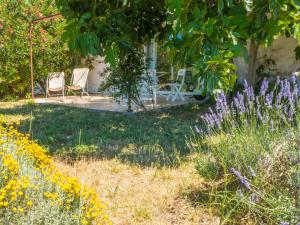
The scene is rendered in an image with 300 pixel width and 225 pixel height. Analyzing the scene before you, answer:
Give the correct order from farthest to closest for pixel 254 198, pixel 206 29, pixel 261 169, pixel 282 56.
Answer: pixel 282 56 → pixel 206 29 → pixel 261 169 → pixel 254 198

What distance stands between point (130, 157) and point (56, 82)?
8.27 metres

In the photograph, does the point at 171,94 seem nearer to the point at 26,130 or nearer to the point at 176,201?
the point at 26,130

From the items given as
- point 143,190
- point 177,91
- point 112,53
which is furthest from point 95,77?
point 143,190

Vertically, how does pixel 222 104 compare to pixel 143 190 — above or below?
above

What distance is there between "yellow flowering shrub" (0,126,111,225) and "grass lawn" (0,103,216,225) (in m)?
0.58

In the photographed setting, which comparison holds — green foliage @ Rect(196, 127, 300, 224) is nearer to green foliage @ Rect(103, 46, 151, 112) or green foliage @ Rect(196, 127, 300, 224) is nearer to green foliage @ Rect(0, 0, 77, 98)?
green foliage @ Rect(103, 46, 151, 112)

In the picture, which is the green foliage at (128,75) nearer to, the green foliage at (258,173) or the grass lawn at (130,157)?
the grass lawn at (130,157)

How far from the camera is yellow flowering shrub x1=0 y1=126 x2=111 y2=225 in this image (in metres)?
2.75

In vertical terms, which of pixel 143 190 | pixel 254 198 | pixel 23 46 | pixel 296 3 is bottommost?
pixel 143 190

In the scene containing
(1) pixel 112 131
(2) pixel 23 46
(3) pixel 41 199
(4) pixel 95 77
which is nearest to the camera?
(3) pixel 41 199

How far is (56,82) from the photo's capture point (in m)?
13.1

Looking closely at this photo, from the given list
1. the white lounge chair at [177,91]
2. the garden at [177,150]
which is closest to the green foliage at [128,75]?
the garden at [177,150]

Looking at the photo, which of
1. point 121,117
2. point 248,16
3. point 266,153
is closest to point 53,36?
point 121,117

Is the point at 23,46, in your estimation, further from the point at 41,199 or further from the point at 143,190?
the point at 41,199
